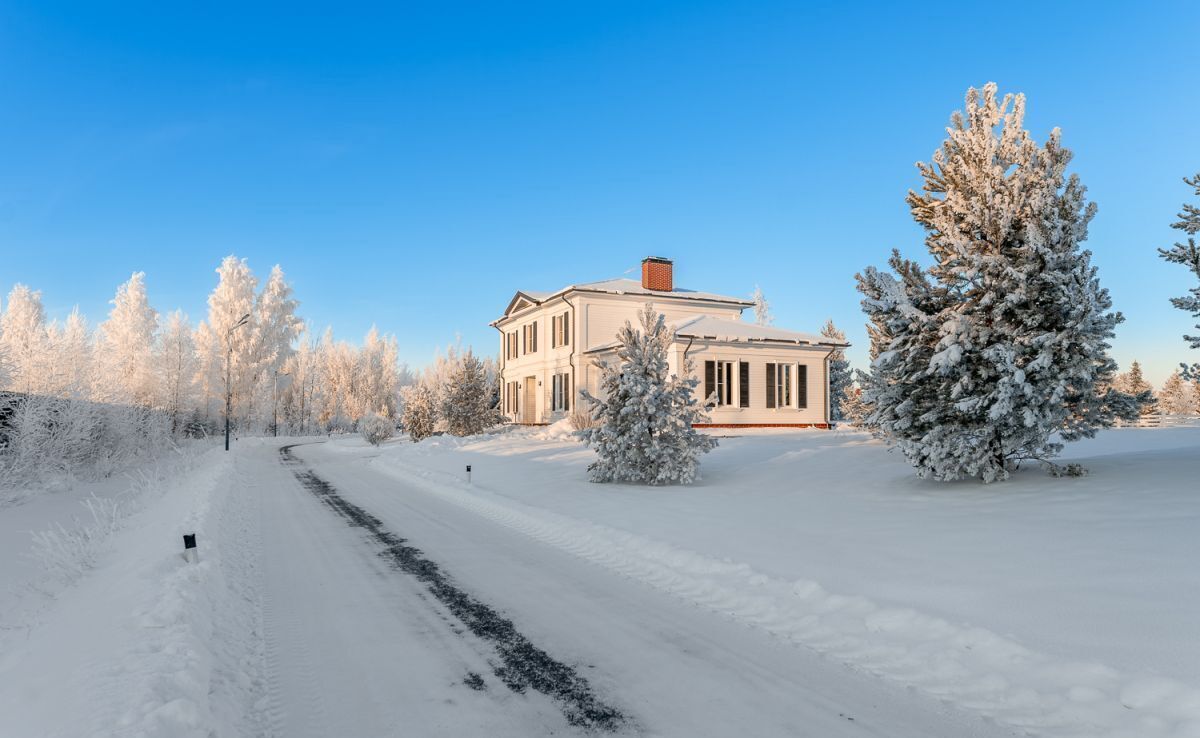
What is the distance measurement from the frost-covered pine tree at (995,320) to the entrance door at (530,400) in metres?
28.2

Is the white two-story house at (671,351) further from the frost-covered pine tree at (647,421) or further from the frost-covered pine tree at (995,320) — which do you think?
the frost-covered pine tree at (995,320)

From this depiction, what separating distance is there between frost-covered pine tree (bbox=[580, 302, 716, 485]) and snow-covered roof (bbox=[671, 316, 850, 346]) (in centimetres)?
1096

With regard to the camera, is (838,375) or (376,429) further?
(838,375)

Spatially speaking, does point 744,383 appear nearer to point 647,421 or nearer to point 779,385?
point 779,385

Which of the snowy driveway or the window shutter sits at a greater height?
the window shutter

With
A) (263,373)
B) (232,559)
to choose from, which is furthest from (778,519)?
(263,373)

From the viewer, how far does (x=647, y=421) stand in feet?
51.8

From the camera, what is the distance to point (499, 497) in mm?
14500

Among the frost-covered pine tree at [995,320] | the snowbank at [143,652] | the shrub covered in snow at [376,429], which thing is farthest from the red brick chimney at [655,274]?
the snowbank at [143,652]

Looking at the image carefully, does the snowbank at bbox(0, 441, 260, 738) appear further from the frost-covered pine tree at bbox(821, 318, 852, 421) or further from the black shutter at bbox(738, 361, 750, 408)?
the frost-covered pine tree at bbox(821, 318, 852, 421)

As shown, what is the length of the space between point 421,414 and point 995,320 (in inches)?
1367

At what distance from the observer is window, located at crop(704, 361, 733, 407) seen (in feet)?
90.9

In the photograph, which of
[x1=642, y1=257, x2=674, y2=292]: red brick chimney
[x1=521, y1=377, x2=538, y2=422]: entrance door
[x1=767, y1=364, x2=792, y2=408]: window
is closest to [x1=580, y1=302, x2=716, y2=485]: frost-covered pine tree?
[x1=767, y1=364, x2=792, y2=408]: window

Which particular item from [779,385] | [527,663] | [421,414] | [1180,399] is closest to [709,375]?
[779,385]
